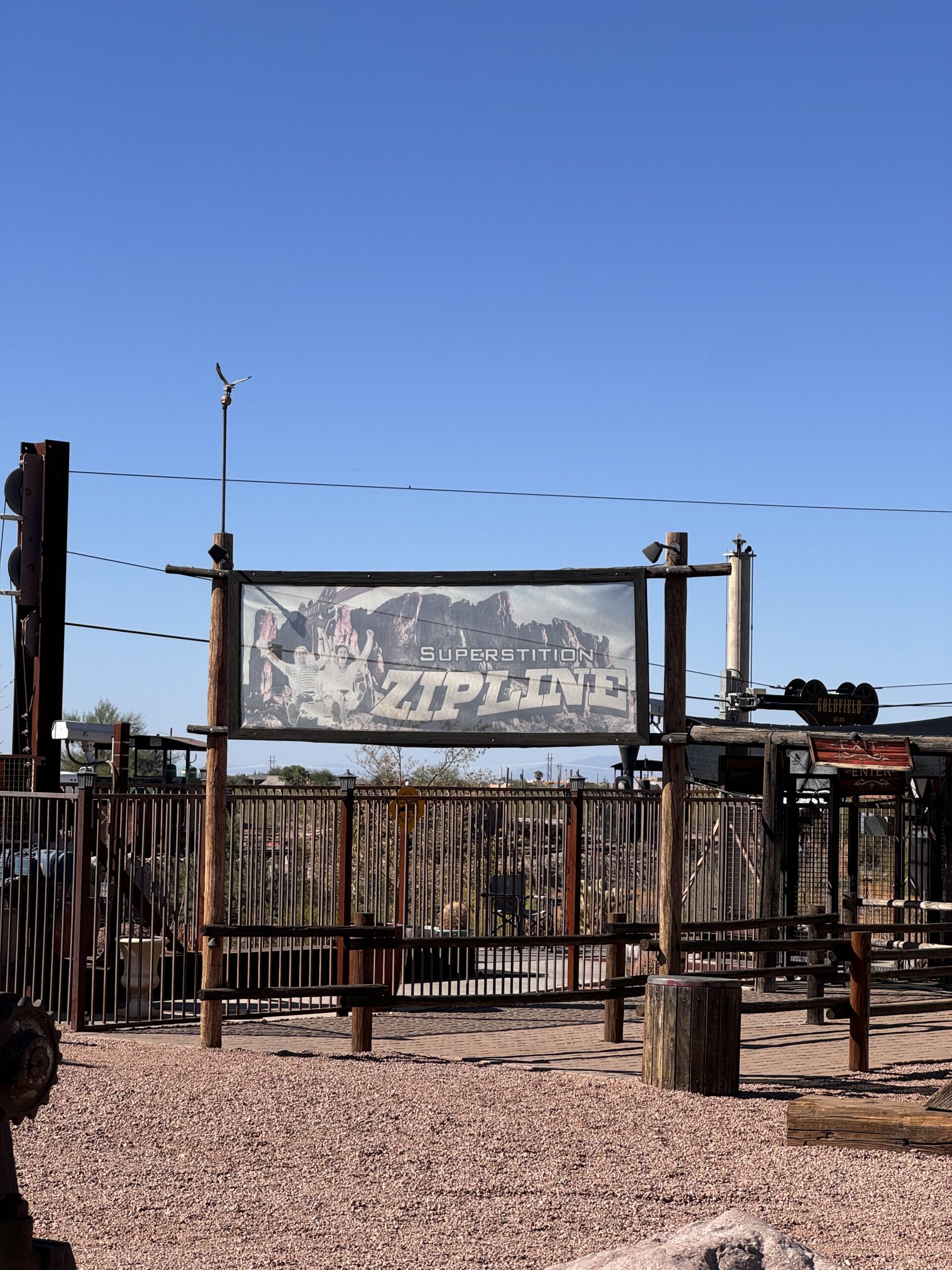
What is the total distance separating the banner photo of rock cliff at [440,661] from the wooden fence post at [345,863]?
252 cm

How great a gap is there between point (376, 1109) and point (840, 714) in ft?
73.1

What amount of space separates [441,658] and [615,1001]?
323 centimetres

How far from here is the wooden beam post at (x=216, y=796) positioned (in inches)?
406

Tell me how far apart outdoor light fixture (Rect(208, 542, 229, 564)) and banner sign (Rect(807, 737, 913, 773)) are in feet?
26.4

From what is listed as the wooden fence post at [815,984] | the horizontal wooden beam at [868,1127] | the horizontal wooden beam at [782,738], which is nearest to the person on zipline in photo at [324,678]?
the wooden fence post at [815,984]

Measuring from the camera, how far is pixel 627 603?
1045cm

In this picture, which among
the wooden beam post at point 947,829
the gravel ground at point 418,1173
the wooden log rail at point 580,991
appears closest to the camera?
the gravel ground at point 418,1173

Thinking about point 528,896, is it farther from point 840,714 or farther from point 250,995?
point 840,714

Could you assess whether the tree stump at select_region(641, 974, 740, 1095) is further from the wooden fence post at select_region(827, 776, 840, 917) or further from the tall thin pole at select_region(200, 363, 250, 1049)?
the wooden fence post at select_region(827, 776, 840, 917)

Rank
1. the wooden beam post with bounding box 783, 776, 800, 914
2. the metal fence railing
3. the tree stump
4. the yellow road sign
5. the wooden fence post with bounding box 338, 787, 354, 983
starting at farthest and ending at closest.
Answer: the wooden beam post with bounding box 783, 776, 800, 914 → the yellow road sign → the wooden fence post with bounding box 338, 787, 354, 983 → the metal fence railing → the tree stump

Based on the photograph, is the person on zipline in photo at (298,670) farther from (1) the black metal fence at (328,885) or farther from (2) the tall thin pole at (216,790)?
(1) the black metal fence at (328,885)

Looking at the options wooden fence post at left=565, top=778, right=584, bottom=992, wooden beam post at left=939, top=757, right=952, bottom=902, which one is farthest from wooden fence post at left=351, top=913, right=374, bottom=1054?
wooden beam post at left=939, top=757, right=952, bottom=902

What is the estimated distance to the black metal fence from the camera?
11.7 meters

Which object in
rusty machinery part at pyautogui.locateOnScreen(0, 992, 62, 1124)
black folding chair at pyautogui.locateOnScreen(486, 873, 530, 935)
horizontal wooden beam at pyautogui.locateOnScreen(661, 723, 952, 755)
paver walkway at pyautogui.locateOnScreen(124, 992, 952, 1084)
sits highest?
horizontal wooden beam at pyautogui.locateOnScreen(661, 723, 952, 755)
